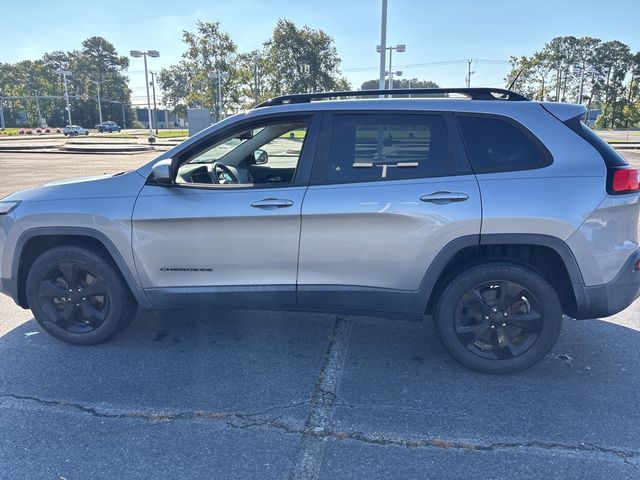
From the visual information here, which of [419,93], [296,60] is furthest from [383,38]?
[296,60]

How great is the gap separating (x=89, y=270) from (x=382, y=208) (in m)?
2.21

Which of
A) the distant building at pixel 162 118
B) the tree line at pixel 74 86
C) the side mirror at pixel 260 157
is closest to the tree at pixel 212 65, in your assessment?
the side mirror at pixel 260 157

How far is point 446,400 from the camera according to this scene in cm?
303

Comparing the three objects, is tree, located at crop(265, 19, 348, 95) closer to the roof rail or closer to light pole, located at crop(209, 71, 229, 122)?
light pole, located at crop(209, 71, 229, 122)

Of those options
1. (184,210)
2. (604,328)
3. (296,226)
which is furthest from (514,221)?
(184,210)

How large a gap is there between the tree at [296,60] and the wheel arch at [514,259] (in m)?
44.7

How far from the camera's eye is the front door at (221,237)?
329 centimetres

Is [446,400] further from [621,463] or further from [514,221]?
[514,221]

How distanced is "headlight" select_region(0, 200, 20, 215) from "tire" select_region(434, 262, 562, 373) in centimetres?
319

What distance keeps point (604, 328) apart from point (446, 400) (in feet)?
6.32

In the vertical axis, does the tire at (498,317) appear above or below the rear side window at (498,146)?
below

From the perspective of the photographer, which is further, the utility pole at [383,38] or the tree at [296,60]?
the tree at [296,60]

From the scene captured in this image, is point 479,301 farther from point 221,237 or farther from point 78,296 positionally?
point 78,296

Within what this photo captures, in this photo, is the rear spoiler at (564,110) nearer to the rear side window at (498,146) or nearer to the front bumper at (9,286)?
the rear side window at (498,146)
